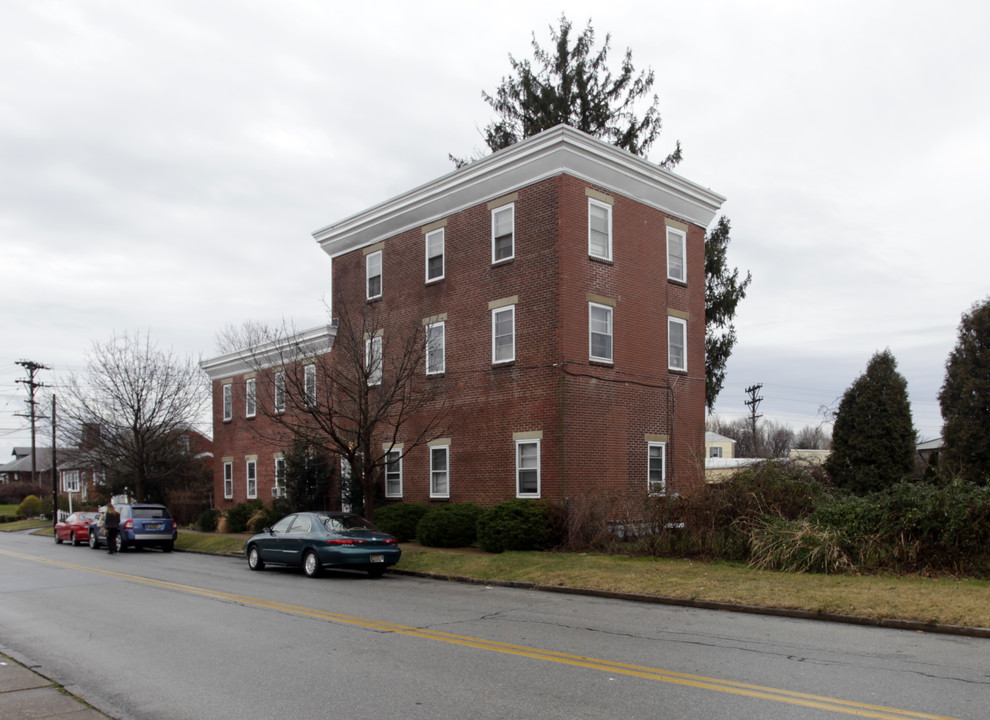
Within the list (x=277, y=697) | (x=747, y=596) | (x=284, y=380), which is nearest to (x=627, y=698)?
(x=277, y=697)

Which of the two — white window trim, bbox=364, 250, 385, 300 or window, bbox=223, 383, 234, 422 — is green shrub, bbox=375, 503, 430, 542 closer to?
white window trim, bbox=364, 250, 385, 300

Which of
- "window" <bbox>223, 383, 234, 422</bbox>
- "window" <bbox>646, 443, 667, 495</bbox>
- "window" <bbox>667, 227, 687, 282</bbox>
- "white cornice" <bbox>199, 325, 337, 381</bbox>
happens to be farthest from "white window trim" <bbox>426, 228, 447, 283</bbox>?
"window" <bbox>223, 383, 234, 422</bbox>

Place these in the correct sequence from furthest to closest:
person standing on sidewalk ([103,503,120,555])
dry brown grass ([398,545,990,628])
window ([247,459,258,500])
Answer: window ([247,459,258,500]) → person standing on sidewalk ([103,503,120,555]) → dry brown grass ([398,545,990,628])

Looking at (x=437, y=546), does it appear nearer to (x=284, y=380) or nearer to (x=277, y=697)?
Result: (x=284, y=380)

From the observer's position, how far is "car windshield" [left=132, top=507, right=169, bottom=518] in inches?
1075

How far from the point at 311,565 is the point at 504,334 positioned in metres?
8.74

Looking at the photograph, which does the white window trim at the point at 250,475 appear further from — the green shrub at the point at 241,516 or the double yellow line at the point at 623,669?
the double yellow line at the point at 623,669

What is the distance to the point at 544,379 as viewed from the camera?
71.9 ft

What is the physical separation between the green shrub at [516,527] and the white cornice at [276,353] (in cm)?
729

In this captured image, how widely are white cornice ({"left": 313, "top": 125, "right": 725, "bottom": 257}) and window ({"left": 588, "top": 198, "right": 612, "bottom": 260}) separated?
0.65 meters

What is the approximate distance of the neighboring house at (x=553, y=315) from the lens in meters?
21.9

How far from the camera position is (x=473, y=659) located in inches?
339

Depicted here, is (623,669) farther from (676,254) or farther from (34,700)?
(676,254)

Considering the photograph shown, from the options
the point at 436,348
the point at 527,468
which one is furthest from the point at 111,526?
the point at 527,468
